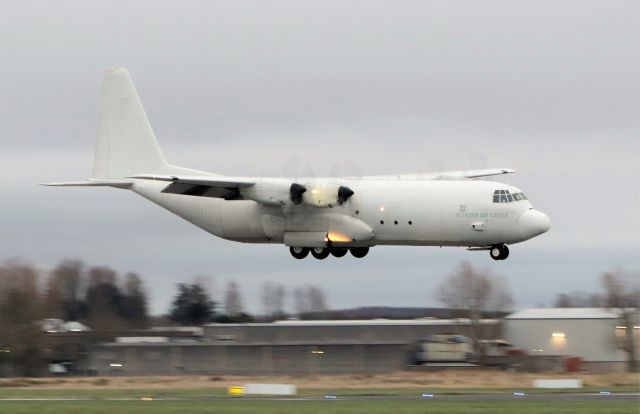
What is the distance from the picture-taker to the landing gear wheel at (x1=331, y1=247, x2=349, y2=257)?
5528 cm

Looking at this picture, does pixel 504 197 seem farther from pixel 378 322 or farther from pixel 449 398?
pixel 378 322

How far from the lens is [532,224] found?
50969mm

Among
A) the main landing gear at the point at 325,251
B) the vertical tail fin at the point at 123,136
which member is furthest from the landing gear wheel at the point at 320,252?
the vertical tail fin at the point at 123,136

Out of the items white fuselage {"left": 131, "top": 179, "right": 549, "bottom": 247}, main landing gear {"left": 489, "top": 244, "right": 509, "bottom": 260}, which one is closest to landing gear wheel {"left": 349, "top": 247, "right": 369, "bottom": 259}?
white fuselage {"left": 131, "top": 179, "right": 549, "bottom": 247}

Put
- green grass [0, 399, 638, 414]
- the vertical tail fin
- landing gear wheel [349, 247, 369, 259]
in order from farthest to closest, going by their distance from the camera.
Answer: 1. the vertical tail fin
2. landing gear wheel [349, 247, 369, 259]
3. green grass [0, 399, 638, 414]

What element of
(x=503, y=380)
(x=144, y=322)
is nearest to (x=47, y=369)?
(x=144, y=322)

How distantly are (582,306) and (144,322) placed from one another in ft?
112

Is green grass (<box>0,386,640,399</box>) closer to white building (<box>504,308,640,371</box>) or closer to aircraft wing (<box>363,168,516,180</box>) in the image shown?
aircraft wing (<box>363,168,516,180</box>)

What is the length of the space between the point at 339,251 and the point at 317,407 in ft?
50.2

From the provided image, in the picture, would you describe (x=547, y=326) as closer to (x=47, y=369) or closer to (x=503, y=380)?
(x=503, y=380)

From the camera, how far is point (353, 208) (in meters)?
53.3

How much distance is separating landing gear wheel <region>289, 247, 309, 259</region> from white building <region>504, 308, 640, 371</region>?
27.7 metres

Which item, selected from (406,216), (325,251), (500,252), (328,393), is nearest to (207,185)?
(325,251)

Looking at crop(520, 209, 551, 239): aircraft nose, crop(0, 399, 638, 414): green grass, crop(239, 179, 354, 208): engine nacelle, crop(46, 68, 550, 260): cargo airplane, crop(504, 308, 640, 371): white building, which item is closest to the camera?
crop(0, 399, 638, 414): green grass
